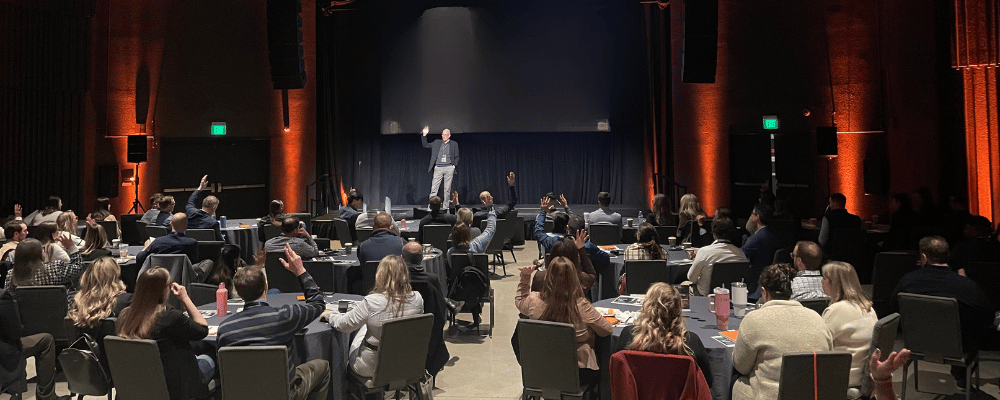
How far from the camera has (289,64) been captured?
1353 cm

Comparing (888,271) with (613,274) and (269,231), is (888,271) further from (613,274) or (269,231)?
(269,231)

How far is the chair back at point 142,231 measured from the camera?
32.0 feet

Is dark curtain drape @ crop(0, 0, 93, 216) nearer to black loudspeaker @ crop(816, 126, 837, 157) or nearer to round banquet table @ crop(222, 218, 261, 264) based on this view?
round banquet table @ crop(222, 218, 261, 264)

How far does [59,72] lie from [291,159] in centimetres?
432

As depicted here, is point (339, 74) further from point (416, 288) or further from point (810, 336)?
point (810, 336)

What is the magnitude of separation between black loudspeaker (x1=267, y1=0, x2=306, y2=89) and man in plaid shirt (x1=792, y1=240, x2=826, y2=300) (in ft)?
33.7

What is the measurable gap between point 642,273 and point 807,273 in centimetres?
185

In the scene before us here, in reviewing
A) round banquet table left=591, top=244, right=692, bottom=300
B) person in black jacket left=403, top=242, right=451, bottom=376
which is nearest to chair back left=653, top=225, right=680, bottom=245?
round banquet table left=591, top=244, right=692, bottom=300

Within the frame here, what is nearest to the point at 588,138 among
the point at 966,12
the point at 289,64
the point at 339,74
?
the point at 339,74

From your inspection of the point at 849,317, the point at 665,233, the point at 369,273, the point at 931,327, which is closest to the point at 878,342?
the point at 849,317

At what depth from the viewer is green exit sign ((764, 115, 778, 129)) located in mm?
13781

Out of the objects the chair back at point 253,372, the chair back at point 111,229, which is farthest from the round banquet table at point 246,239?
the chair back at point 253,372

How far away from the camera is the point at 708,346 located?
4465 millimetres

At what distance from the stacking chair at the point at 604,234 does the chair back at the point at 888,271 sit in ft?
9.90
